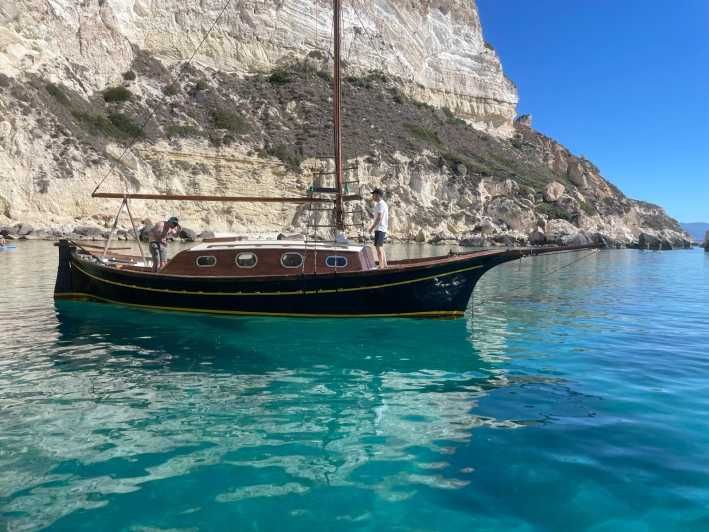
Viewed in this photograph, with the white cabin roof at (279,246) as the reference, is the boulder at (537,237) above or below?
above

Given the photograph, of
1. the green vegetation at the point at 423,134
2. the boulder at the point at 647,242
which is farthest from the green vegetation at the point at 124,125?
the boulder at the point at 647,242

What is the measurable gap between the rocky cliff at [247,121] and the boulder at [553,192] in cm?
36

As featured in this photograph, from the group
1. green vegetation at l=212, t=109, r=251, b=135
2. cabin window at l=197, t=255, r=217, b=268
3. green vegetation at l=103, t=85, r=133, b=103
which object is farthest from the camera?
green vegetation at l=212, t=109, r=251, b=135

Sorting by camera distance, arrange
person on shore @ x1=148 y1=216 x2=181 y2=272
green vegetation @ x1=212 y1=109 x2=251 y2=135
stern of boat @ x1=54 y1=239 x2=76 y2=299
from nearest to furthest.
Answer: person on shore @ x1=148 y1=216 x2=181 y2=272 → stern of boat @ x1=54 y1=239 x2=76 y2=299 → green vegetation @ x1=212 y1=109 x2=251 y2=135

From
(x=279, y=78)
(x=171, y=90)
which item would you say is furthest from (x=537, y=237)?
(x=171, y=90)

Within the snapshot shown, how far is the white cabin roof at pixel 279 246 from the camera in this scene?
13.1 meters

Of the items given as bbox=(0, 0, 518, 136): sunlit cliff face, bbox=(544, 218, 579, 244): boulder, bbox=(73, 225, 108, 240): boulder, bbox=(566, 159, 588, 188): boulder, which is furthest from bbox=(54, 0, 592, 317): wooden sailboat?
bbox=(566, 159, 588, 188): boulder

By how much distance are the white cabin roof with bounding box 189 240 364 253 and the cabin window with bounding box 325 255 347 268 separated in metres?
0.20

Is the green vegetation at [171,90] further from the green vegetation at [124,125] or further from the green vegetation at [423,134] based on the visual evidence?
the green vegetation at [423,134]

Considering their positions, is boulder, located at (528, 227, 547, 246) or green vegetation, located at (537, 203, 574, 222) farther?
green vegetation, located at (537, 203, 574, 222)

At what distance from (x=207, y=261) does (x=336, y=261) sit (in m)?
3.48

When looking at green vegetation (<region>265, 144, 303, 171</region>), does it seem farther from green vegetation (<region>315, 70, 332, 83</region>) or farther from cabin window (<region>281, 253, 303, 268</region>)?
cabin window (<region>281, 253, 303, 268</region>)

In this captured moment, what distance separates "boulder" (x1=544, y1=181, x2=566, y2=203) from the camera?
276ft

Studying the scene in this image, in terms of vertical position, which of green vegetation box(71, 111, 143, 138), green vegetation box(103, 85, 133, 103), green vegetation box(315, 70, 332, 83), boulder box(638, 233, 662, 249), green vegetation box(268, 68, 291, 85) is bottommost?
boulder box(638, 233, 662, 249)
